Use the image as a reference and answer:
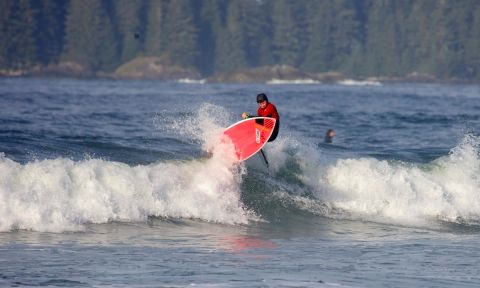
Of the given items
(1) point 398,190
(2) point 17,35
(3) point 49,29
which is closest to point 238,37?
(3) point 49,29

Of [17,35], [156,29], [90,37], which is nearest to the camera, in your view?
[17,35]

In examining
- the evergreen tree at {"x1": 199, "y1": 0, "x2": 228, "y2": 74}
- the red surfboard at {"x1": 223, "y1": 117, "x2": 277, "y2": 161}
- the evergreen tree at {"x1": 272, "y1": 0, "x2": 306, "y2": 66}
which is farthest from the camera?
the evergreen tree at {"x1": 272, "y1": 0, "x2": 306, "y2": 66}

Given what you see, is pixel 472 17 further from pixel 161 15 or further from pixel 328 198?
pixel 328 198

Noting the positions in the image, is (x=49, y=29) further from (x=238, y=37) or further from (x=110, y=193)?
(x=110, y=193)

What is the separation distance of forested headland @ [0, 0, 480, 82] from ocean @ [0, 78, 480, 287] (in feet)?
366

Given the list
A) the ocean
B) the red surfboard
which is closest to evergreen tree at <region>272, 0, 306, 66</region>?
the ocean

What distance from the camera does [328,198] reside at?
795 inches

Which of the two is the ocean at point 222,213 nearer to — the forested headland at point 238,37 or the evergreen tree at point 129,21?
the forested headland at point 238,37

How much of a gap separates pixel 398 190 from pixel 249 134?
4085 mm

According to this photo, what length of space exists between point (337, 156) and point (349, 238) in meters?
8.40

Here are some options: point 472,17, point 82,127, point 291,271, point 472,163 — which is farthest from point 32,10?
point 291,271

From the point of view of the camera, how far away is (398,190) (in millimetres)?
20750

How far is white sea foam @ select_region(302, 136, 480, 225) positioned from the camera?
19.9 meters

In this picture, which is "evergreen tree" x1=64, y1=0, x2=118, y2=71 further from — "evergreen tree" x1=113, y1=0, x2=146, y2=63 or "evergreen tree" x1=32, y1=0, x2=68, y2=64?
"evergreen tree" x1=113, y1=0, x2=146, y2=63
